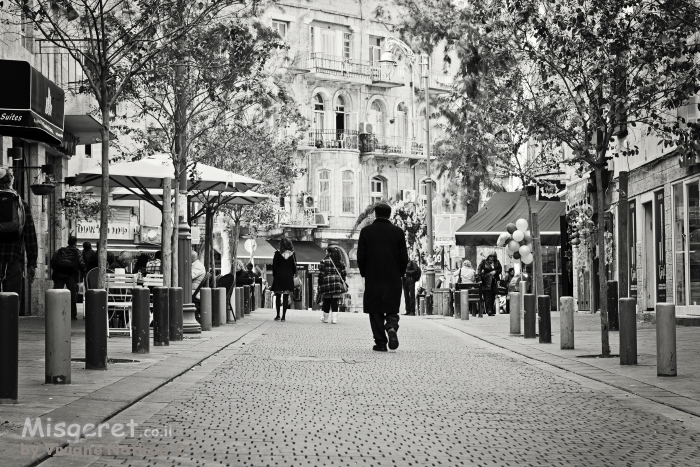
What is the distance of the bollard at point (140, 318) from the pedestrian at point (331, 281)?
11.8m

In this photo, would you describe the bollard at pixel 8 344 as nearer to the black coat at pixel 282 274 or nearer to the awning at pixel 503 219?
the black coat at pixel 282 274

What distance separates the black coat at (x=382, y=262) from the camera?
52.9ft

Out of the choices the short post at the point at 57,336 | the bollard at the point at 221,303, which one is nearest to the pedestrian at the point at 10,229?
the short post at the point at 57,336

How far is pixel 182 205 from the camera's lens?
67.7ft

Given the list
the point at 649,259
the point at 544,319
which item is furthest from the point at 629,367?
the point at 649,259

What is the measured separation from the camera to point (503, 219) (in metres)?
36.1

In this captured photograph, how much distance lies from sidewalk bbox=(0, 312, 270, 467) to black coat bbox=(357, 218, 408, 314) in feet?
7.31

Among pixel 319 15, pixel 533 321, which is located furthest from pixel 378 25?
pixel 533 321

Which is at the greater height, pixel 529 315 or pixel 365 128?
pixel 365 128

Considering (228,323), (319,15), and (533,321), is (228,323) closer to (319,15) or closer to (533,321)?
(533,321)

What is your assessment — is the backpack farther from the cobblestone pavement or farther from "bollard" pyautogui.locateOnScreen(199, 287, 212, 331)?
"bollard" pyautogui.locateOnScreen(199, 287, 212, 331)

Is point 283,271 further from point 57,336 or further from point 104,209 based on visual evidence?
point 57,336

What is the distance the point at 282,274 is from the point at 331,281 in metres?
2.05

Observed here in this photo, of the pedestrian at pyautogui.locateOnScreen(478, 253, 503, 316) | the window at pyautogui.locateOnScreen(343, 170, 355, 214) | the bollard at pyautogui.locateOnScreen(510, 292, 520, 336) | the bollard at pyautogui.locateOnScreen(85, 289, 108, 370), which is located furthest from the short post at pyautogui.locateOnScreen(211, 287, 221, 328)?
the window at pyautogui.locateOnScreen(343, 170, 355, 214)
